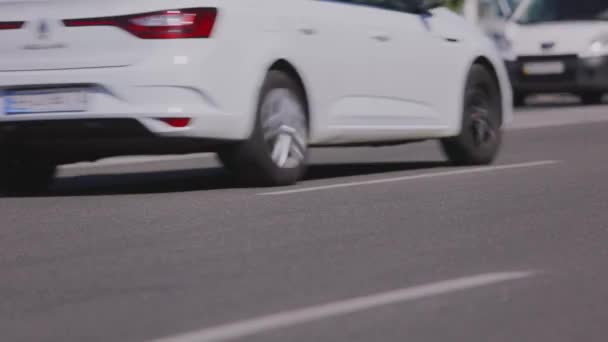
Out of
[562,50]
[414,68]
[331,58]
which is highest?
[331,58]

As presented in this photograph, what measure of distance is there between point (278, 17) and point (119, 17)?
38.5 inches

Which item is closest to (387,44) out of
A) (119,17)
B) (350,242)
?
(119,17)

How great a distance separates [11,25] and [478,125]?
390cm

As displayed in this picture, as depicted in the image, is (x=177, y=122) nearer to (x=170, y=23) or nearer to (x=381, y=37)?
(x=170, y=23)

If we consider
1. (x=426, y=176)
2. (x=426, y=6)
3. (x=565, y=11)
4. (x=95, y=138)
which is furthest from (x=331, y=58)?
(x=565, y=11)

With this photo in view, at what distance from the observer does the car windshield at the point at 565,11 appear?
24.6 m

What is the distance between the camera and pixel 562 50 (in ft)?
78.8

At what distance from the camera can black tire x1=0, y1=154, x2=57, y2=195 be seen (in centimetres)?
1072

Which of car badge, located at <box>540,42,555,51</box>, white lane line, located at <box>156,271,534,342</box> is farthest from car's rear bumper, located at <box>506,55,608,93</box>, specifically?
white lane line, located at <box>156,271,534,342</box>

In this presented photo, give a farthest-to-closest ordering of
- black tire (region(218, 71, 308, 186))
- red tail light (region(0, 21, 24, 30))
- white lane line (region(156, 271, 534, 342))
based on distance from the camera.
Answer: black tire (region(218, 71, 308, 186)), red tail light (region(0, 21, 24, 30)), white lane line (region(156, 271, 534, 342))

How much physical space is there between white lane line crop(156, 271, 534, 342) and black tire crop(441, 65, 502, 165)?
5959mm

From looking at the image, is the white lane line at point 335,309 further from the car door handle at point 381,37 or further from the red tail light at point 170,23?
the car door handle at point 381,37

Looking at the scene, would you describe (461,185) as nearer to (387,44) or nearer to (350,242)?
(387,44)

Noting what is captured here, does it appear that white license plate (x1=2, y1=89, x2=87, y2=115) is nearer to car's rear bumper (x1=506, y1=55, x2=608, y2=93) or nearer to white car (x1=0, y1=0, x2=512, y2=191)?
white car (x1=0, y1=0, x2=512, y2=191)
